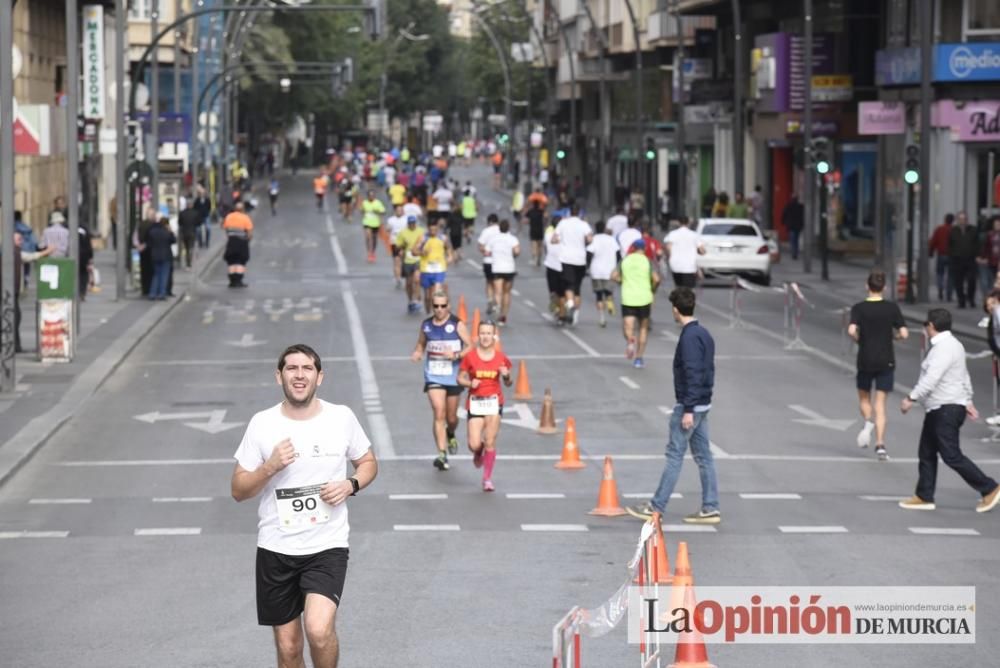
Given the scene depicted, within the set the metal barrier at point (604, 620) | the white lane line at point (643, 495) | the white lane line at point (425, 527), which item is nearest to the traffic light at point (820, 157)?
the white lane line at point (643, 495)

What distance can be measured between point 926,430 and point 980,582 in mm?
3389

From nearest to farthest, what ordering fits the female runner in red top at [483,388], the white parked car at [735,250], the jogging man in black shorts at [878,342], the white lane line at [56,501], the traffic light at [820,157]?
the white lane line at [56,501]
the female runner in red top at [483,388]
the jogging man in black shorts at [878,342]
the white parked car at [735,250]
the traffic light at [820,157]

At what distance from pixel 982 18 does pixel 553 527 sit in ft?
107

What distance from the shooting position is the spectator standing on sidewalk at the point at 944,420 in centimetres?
1639

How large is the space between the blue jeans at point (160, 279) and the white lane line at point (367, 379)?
351cm

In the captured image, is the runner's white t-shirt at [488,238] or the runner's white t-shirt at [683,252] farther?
the runner's white t-shirt at [488,238]

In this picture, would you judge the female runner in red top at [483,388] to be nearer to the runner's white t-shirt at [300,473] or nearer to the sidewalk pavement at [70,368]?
the sidewalk pavement at [70,368]

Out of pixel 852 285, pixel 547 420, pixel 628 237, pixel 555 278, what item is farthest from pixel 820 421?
pixel 852 285

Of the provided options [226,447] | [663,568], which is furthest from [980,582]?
[226,447]

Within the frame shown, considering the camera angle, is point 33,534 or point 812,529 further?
point 812,529

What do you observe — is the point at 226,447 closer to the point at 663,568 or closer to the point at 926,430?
the point at 926,430

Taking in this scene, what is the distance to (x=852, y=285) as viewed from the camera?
1772 inches

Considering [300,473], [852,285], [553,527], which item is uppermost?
[300,473]

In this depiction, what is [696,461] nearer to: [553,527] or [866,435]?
[553,527]
